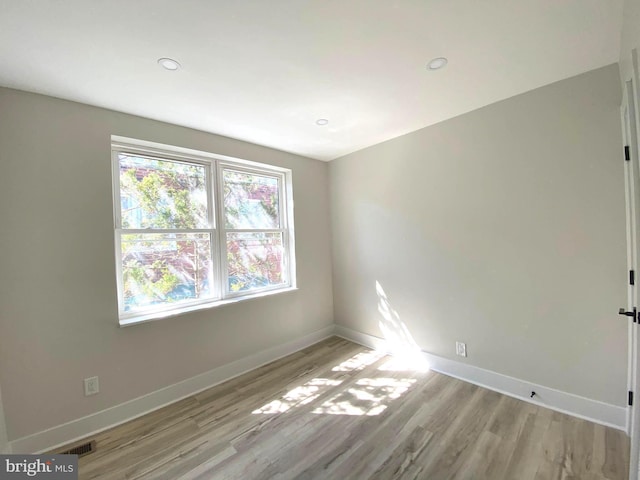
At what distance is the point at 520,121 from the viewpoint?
2045 millimetres

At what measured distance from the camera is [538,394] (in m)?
2.02

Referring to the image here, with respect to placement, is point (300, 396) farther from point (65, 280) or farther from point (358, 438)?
point (65, 280)

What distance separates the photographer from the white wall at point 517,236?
1.75 metres

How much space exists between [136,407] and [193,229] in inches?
61.4

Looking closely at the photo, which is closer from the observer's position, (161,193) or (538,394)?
Result: (538,394)

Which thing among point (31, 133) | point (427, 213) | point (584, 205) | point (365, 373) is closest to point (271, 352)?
point (365, 373)

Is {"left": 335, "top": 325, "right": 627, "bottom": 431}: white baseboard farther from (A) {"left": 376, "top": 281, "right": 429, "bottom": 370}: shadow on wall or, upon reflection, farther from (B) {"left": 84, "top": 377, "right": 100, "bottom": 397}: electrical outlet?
(B) {"left": 84, "top": 377, "right": 100, "bottom": 397}: electrical outlet

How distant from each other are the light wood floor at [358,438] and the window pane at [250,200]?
1.74 m

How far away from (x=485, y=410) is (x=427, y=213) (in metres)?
1.74

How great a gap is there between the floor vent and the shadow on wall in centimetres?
272

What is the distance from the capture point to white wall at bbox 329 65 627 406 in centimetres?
175

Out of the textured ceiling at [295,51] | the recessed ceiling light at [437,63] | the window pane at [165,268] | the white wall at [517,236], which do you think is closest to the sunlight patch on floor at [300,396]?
the white wall at [517,236]

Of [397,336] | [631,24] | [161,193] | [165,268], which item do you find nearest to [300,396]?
[397,336]

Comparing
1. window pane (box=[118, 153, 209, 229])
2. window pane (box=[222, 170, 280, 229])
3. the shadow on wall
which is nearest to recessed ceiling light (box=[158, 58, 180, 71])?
window pane (box=[118, 153, 209, 229])
